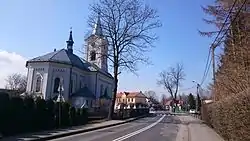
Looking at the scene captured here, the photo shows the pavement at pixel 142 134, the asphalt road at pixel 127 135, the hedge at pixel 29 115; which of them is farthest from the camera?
the pavement at pixel 142 134

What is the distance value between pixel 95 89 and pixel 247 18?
4720cm

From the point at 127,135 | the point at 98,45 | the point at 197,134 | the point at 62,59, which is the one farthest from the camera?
the point at 62,59

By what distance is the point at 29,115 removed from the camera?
1838cm

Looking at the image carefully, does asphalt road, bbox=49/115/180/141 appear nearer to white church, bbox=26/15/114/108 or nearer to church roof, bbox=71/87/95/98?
white church, bbox=26/15/114/108

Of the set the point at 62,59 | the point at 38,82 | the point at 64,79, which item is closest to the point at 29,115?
the point at 64,79

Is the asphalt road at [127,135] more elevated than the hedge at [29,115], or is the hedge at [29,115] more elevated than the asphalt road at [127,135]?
the hedge at [29,115]

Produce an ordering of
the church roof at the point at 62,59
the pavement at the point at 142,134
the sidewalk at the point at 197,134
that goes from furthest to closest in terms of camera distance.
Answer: the church roof at the point at 62,59 → the sidewalk at the point at 197,134 → the pavement at the point at 142,134

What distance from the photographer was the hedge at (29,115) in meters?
16.2

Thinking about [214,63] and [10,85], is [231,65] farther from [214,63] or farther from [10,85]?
[10,85]

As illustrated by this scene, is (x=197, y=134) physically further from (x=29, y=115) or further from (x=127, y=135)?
(x=29, y=115)

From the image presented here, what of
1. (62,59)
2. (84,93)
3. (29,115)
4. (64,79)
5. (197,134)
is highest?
(62,59)

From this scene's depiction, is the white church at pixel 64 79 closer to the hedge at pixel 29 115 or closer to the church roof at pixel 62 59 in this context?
the church roof at pixel 62 59

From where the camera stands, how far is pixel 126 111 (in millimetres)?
43469

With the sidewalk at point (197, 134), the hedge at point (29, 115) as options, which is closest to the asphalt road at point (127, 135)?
the sidewalk at point (197, 134)
